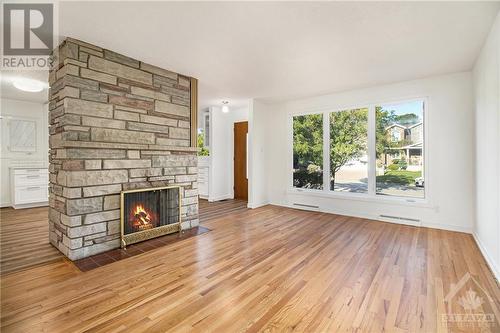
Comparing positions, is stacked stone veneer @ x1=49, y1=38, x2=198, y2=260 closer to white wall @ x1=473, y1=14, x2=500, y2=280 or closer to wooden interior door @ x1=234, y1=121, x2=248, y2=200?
wooden interior door @ x1=234, y1=121, x2=248, y2=200

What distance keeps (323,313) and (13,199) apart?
700 cm

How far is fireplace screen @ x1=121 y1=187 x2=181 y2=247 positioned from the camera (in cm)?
309

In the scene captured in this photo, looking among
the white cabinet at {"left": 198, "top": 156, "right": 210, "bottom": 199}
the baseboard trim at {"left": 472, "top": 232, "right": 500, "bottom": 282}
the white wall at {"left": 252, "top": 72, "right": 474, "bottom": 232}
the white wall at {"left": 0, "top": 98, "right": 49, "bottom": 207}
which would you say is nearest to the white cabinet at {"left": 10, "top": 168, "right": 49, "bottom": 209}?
the white wall at {"left": 0, "top": 98, "right": 49, "bottom": 207}

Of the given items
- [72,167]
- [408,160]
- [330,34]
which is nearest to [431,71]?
[408,160]

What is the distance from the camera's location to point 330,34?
2.60 metres

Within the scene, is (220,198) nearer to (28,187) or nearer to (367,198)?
(367,198)

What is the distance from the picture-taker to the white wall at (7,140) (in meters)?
5.48

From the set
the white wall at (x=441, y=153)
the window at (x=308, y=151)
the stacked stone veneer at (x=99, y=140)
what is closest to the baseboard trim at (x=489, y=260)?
the white wall at (x=441, y=153)

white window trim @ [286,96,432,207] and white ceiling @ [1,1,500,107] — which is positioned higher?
white ceiling @ [1,1,500,107]

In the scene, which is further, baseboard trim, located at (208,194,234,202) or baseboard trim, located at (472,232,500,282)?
baseboard trim, located at (208,194,234,202)

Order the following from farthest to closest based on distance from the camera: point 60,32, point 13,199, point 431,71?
point 13,199 < point 431,71 < point 60,32

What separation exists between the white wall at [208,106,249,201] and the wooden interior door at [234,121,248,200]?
0.13m

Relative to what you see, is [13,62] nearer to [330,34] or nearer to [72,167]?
[72,167]

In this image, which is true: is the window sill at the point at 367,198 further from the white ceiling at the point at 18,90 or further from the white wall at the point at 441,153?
the white ceiling at the point at 18,90
